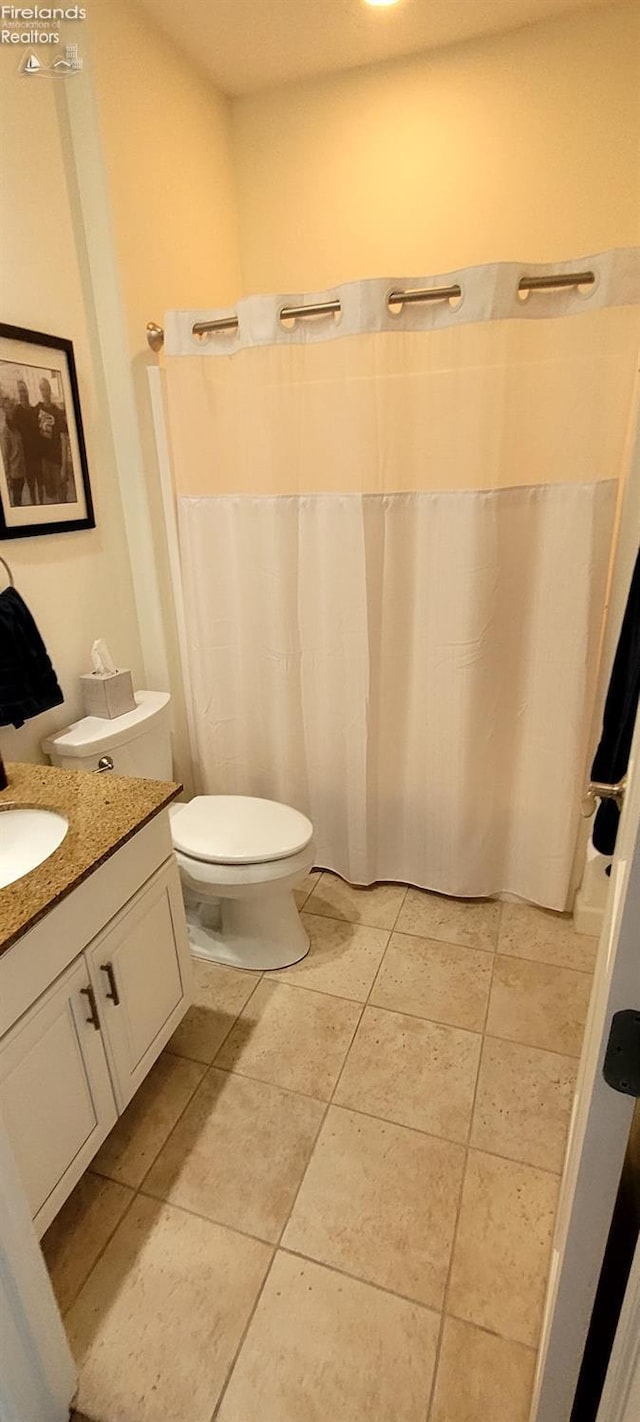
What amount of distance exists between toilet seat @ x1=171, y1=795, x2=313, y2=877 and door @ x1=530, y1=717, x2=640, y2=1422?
3.61ft

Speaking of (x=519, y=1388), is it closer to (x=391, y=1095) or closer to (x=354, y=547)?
(x=391, y=1095)

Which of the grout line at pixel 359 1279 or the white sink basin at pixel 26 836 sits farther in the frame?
the white sink basin at pixel 26 836

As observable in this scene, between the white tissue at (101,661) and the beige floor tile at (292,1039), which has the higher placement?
the white tissue at (101,661)

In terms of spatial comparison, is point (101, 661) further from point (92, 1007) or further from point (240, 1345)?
point (240, 1345)

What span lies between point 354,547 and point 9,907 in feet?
4.24

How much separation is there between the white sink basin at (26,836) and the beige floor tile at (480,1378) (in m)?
1.11

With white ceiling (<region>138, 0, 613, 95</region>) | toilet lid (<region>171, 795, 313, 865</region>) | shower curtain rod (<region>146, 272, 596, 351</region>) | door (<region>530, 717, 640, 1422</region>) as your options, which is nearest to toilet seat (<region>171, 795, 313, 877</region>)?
toilet lid (<region>171, 795, 313, 865</region>)

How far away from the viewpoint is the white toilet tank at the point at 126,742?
1707 millimetres

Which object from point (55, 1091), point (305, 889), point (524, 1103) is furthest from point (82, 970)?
point (305, 889)

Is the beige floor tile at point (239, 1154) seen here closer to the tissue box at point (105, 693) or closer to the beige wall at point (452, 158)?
the tissue box at point (105, 693)

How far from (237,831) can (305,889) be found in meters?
0.57

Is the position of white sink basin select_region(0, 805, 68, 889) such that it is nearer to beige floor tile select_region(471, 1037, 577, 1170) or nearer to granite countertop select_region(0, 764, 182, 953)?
granite countertop select_region(0, 764, 182, 953)

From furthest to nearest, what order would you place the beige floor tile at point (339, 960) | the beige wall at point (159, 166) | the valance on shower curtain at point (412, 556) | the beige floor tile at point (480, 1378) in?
the beige floor tile at point (339, 960) → the beige wall at point (159, 166) → the valance on shower curtain at point (412, 556) → the beige floor tile at point (480, 1378)

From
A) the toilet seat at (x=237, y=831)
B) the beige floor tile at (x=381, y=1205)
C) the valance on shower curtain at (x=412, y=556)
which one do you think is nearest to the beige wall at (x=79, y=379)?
the valance on shower curtain at (x=412, y=556)
